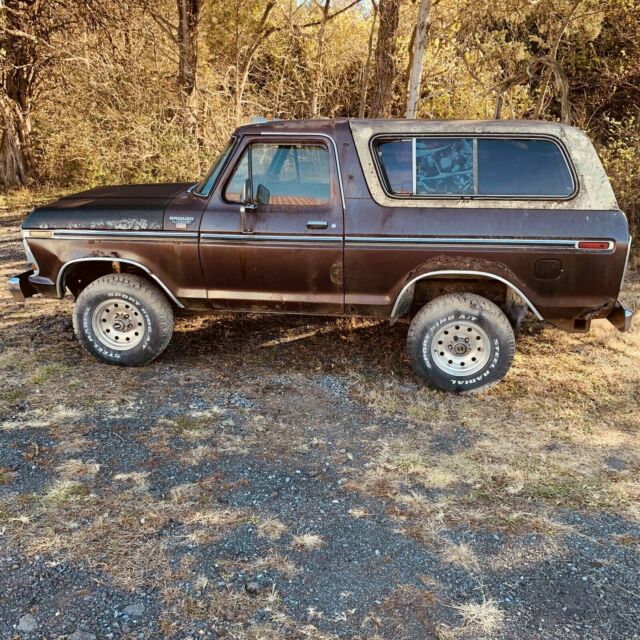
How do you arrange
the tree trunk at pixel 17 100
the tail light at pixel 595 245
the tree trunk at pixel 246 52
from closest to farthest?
the tail light at pixel 595 245 < the tree trunk at pixel 246 52 < the tree trunk at pixel 17 100

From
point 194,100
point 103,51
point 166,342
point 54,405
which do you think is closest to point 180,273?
point 166,342

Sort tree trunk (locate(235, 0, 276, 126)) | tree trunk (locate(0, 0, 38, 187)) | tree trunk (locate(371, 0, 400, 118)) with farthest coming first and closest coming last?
1. tree trunk (locate(0, 0, 38, 187))
2. tree trunk (locate(235, 0, 276, 126))
3. tree trunk (locate(371, 0, 400, 118))

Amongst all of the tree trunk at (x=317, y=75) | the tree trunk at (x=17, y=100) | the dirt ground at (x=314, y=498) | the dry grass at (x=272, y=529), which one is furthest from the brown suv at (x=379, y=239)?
the tree trunk at (x=17, y=100)

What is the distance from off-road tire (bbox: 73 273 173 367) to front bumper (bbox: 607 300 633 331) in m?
3.55

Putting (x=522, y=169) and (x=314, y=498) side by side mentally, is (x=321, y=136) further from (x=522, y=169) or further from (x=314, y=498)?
(x=314, y=498)

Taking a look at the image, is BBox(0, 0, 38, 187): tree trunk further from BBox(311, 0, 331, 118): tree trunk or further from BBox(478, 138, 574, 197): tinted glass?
BBox(478, 138, 574, 197): tinted glass

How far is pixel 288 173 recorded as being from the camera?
468 centimetres

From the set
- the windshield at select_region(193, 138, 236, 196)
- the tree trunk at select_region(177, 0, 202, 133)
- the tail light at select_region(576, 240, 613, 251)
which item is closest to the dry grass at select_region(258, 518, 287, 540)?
the windshield at select_region(193, 138, 236, 196)

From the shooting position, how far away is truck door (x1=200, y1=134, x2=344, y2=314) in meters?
4.61

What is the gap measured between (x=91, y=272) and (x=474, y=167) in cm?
346

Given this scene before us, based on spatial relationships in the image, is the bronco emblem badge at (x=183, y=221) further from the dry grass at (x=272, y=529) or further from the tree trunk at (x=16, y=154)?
the tree trunk at (x=16, y=154)

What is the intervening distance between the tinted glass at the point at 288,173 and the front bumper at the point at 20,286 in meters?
2.03

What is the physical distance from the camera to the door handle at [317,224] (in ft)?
15.0

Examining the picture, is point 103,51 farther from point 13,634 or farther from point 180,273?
point 13,634
